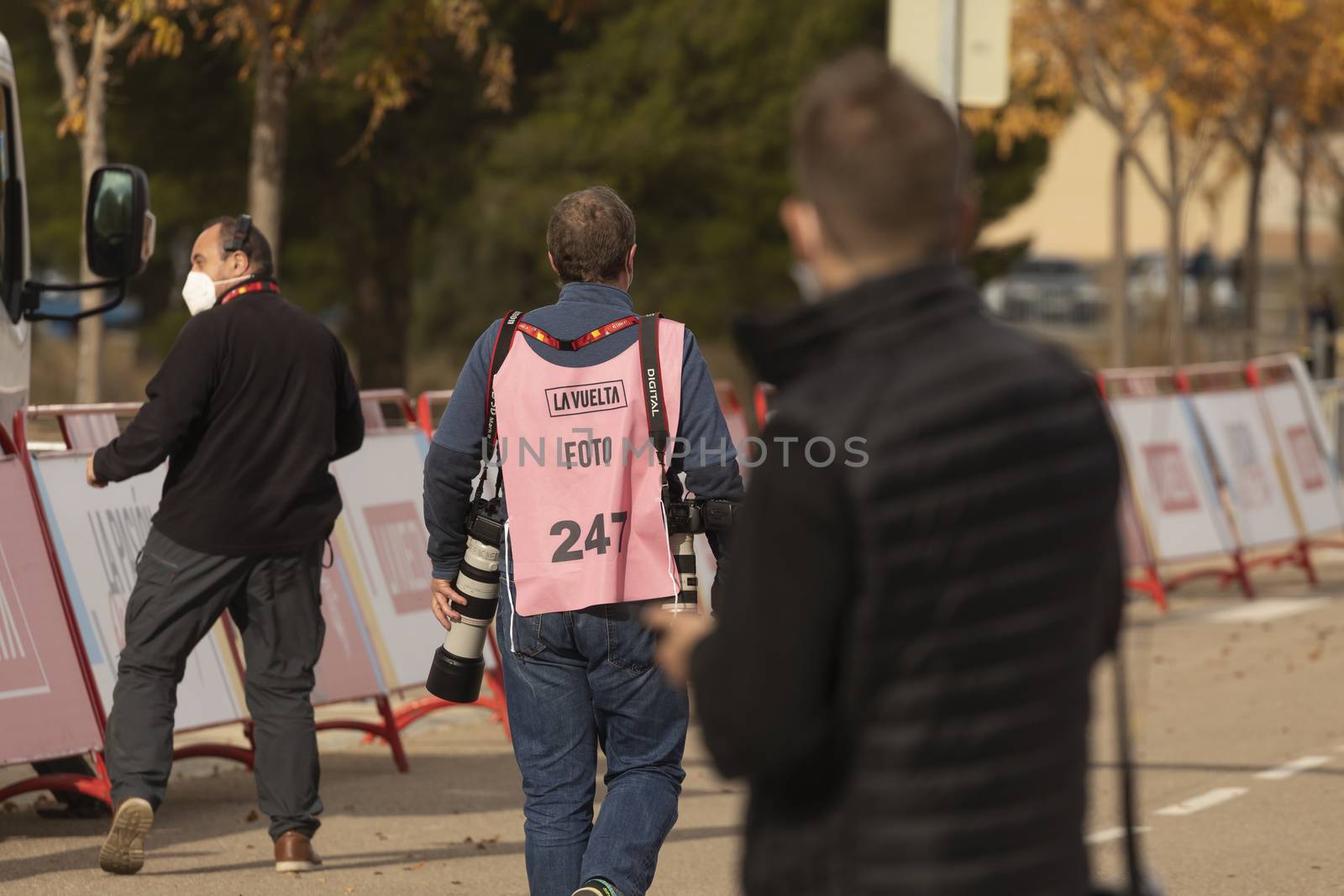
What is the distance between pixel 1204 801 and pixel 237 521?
3.97m

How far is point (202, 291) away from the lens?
21.6ft

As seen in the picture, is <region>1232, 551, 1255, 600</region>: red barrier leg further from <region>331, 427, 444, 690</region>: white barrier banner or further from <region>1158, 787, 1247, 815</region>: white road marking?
<region>331, 427, 444, 690</region>: white barrier banner

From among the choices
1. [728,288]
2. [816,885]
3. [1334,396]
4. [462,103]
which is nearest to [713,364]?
[728,288]

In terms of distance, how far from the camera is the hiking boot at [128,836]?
6.14 metres

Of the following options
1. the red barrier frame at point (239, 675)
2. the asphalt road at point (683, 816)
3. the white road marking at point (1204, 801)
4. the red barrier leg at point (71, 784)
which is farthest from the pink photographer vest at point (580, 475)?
the white road marking at point (1204, 801)

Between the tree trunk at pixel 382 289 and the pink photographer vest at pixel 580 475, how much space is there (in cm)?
1997

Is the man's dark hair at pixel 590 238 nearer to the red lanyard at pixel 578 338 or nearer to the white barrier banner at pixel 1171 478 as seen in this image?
the red lanyard at pixel 578 338

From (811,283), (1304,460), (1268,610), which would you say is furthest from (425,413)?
(1304,460)

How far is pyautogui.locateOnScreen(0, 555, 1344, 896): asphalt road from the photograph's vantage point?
6.64 meters

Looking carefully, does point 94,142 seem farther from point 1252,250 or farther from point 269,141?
point 1252,250

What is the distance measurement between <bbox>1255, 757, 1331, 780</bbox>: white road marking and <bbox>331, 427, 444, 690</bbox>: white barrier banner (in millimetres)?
3587

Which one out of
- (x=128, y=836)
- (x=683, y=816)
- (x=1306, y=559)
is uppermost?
(x=128, y=836)

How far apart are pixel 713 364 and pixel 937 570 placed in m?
31.2

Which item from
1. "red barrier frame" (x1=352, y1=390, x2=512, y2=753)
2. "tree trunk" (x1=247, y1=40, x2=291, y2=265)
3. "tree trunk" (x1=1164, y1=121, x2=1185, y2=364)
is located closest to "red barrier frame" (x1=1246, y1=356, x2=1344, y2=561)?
"tree trunk" (x1=247, y1=40, x2=291, y2=265)
